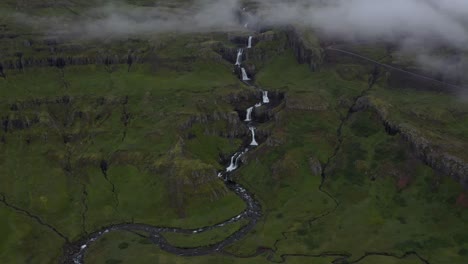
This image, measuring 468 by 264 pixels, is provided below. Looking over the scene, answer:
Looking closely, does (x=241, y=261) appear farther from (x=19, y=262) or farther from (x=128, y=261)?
(x=19, y=262)

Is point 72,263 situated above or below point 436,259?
below

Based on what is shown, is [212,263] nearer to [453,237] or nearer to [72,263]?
[72,263]

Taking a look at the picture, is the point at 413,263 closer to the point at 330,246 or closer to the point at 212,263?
the point at 330,246

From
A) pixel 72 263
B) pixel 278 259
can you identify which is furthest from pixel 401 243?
pixel 72 263

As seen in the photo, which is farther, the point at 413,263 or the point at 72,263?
the point at 72,263

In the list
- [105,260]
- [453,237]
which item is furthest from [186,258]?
[453,237]

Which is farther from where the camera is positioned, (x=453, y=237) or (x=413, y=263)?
(x=453, y=237)

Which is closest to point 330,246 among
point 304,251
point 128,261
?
point 304,251
